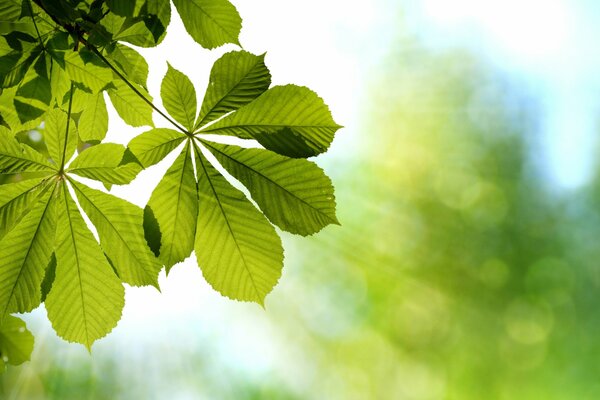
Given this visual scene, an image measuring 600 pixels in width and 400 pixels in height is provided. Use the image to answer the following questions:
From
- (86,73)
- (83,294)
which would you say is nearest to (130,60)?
(86,73)

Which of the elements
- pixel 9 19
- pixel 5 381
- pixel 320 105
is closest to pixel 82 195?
pixel 9 19

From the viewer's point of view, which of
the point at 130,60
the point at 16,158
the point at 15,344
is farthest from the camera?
the point at 15,344

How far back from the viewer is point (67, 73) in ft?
3.19

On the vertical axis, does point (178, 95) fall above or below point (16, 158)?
above

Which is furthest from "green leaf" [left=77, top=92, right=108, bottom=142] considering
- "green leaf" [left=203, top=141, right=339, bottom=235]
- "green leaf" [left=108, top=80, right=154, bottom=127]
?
"green leaf" [left=203, top=141, right=339, bottom=235]

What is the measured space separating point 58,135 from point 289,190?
1.53 ft

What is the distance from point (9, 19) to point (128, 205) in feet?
1.30

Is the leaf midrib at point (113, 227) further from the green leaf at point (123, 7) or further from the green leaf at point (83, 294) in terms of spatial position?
the green leaf at point (123, 7)

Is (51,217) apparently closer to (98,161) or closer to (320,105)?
(98,161)

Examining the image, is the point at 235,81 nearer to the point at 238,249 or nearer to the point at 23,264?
the point at 238,249

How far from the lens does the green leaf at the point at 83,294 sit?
2.80 ft

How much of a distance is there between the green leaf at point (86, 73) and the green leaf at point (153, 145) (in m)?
0.21

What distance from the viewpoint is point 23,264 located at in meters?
0.84

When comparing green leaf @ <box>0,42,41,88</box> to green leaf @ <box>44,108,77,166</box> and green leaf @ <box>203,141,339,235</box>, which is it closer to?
green leaf @ <box>44,108,77,166</box>
